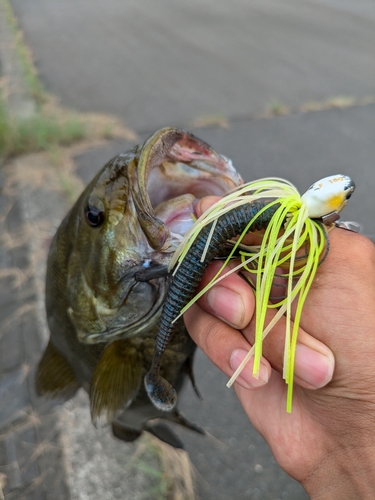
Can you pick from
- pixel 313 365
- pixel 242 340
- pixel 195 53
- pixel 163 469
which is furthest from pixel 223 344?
pixel 195 53

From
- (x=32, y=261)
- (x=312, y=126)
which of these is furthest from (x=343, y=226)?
(x=312, y=126)

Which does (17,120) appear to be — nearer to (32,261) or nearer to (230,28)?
(32,261)

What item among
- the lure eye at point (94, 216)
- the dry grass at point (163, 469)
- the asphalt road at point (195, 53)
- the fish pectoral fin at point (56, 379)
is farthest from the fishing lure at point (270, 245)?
the asphalt road at point (195, 53)

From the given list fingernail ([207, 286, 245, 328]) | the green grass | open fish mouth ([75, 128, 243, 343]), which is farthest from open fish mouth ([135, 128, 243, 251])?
the green grass

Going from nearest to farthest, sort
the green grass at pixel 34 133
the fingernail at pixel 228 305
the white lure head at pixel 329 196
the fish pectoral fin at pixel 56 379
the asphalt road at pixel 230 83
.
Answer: the white lure head at pixel 329 196, the fingernail at pixel 228 305, the fish pectoral fin at pixel 56 379, the asphalt road at pixel 230 83, the green grass at pixel 34 133

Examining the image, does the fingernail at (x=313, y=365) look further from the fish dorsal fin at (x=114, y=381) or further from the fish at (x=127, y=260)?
the fish dorsal fin at (x=114, y=381)

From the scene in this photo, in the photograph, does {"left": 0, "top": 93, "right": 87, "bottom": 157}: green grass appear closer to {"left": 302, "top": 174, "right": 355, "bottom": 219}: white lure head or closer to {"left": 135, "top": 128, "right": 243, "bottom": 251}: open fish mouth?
{"left": 135, "top": 128, "right": 243, "bottom": 251}: open fish mouth
